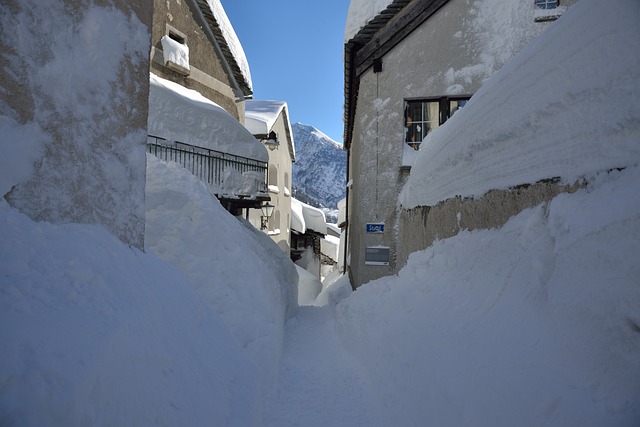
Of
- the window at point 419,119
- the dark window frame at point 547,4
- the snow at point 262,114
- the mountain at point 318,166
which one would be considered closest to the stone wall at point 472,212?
the window at point 419,119

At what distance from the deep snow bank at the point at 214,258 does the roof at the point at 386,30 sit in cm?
533

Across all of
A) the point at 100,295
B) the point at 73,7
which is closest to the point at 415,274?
the point at 100,295

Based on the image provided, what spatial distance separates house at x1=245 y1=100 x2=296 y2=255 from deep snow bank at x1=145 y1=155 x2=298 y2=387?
9.52 m

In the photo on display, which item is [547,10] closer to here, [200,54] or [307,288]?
[200,54]

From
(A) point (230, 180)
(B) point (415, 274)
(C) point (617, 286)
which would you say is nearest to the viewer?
(C) point (617, 286)

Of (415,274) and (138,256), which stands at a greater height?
(138,256)

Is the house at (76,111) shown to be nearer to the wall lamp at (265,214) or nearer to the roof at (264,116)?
the wall lamp at (265,214)

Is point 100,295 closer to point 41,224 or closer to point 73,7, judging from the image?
point 41,224

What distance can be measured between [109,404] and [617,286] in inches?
90.0

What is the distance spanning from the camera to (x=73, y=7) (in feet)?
7.91

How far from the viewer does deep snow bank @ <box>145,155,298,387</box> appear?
391cm

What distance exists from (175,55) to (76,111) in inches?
342

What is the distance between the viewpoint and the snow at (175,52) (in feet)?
31.2

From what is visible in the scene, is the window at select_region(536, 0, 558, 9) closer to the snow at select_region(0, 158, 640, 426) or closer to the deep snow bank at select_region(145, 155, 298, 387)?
the snow at select_region(0, 158, 640, 426)
